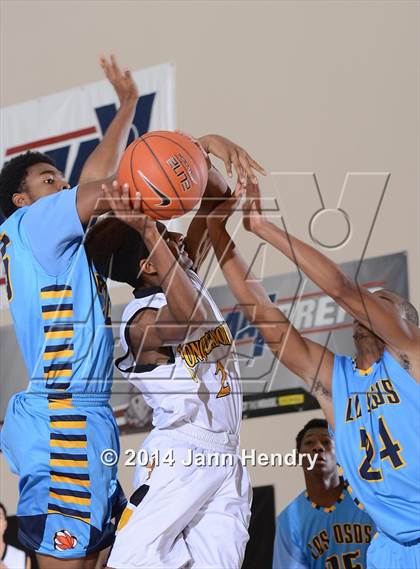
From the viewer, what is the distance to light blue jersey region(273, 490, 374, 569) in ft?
14.8

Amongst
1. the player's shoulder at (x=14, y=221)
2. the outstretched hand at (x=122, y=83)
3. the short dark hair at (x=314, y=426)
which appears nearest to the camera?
the player's shoulder at (x=14, y=221)

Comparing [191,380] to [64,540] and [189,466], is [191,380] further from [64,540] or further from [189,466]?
[64,540]

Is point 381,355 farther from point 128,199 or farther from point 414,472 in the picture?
point 128,199

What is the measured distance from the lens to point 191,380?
2879 mm

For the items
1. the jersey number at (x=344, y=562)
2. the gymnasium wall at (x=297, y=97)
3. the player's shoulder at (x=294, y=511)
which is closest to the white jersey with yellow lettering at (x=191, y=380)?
the jersey number at (x=344, y=562)

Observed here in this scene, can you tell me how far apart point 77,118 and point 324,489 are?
3.45 meters

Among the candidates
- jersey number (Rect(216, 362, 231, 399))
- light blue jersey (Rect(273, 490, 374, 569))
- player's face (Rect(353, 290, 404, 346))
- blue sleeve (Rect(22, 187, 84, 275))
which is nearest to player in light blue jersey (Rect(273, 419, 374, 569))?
light blue jersey (Rect(273, 490, 374, 569))

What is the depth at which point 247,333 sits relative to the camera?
5.76 metres

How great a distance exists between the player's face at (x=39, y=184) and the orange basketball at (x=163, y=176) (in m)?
0.44

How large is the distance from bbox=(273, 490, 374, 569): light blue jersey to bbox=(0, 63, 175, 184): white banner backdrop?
2948mm

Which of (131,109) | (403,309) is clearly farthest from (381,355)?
(131,109)

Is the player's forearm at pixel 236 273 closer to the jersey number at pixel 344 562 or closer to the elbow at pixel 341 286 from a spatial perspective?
the elbow at pixel 341 286

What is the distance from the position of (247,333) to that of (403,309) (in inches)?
106

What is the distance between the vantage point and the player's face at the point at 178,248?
119 inches
